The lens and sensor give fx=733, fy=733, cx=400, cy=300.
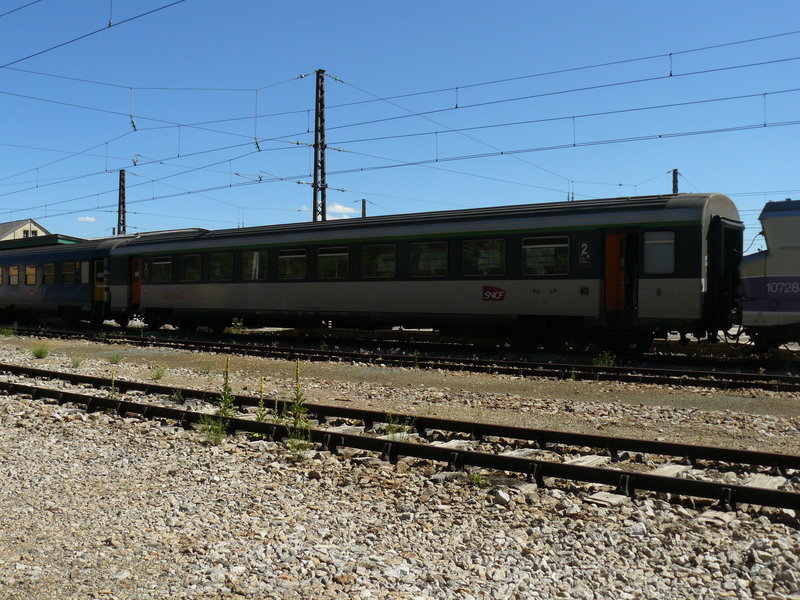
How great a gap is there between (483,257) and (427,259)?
140 cm

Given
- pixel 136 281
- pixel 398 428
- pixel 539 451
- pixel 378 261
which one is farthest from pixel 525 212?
pixel 136 281

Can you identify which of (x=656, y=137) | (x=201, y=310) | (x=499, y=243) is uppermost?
(x=656, y=137)

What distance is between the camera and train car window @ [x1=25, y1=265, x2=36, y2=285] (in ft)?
88.9

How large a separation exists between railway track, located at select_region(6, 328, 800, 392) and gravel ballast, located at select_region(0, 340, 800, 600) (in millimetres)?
3891

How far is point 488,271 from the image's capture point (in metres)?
15.5

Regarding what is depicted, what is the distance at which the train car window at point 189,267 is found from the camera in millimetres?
20922

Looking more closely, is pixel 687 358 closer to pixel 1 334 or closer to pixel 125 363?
pixel 125 363

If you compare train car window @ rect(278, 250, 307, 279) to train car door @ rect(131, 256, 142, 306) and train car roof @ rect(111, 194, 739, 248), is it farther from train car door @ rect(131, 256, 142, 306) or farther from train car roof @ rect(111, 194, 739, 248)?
train car door @ rect(131, 256, 142, 306)

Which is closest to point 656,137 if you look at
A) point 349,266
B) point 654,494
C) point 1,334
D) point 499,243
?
point 499,243

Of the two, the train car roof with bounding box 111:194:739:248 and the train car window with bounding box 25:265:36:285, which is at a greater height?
the train car roof with bounding box 111:194:739:248

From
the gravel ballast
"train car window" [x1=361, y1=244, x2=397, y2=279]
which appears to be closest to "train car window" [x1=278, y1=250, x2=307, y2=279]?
"train car window" [x1=361, y1=244, x2=397, y2=279]

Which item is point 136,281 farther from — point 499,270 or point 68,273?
point 499,270

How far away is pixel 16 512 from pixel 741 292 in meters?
12.1

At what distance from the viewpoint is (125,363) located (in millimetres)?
15086
